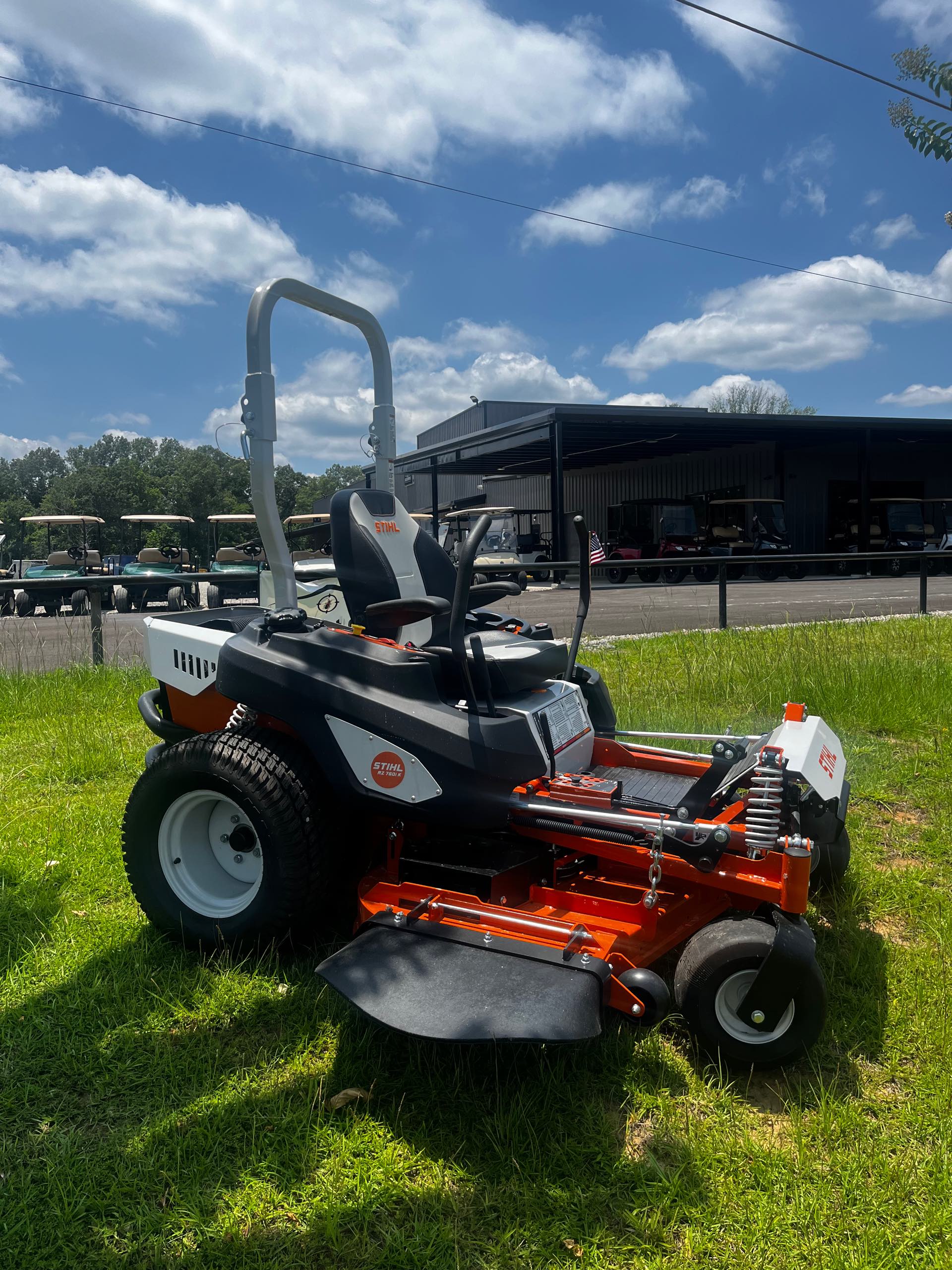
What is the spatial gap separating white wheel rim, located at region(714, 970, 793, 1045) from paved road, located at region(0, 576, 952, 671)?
595cm

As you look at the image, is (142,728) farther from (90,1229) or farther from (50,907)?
(90,1229)

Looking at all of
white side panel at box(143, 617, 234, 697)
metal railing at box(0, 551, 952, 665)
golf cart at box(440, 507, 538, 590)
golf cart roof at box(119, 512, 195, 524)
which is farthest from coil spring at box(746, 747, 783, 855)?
golf cart roof at box(119, 512, 195, 524)

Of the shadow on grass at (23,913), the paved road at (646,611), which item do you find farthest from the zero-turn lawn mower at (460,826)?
the paved road at (646,611)

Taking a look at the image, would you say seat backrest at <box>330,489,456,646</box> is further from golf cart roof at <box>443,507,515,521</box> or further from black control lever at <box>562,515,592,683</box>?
golf cart roof at <box>443,507,515,521</box>

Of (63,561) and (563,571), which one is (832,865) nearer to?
(563,571)

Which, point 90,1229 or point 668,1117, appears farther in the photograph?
point 668,1117

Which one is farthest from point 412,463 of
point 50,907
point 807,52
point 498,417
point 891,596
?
point 50,907

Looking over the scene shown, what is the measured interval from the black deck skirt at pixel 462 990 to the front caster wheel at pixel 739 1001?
Result: 32cm

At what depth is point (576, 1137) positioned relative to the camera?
6.51ft

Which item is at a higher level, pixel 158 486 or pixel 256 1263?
pixel 158 486

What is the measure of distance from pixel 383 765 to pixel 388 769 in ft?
0.06

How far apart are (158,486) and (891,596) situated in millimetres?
68056

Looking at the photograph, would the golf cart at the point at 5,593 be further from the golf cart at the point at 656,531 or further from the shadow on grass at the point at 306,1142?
the golf cart at the point at 656,531

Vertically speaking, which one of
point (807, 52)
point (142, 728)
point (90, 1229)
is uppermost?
point (807, 52)
